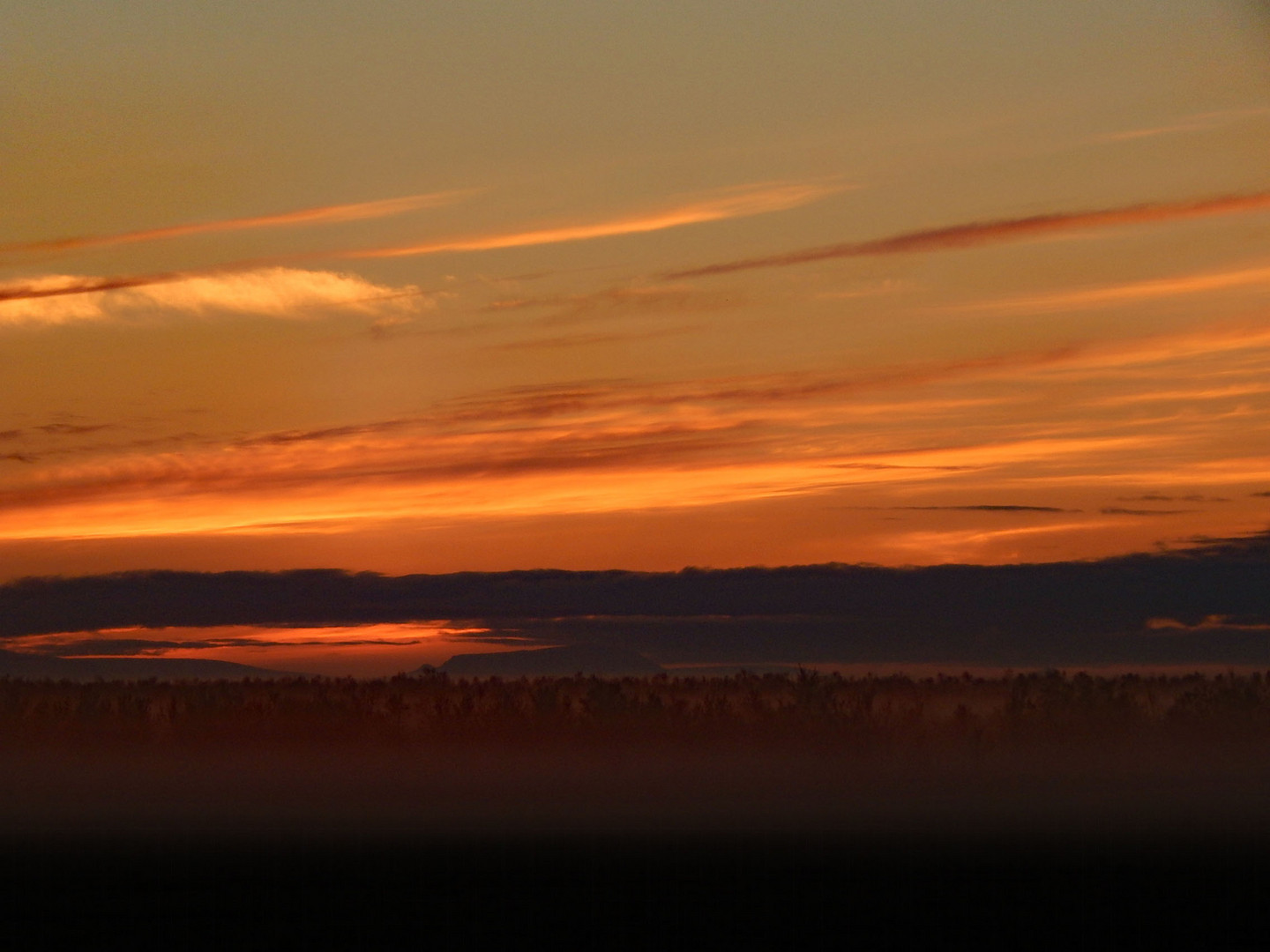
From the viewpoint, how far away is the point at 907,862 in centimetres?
8288

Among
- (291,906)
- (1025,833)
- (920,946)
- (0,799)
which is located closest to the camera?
(920,946)

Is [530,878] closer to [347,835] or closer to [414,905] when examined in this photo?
[414,905]

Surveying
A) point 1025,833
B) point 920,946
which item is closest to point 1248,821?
point 1025,833

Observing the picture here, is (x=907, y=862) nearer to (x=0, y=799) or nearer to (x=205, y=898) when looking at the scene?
(x=205, y=898)

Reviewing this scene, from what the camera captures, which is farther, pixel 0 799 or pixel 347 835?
pixel 0 799

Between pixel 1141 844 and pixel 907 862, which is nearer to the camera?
pixel 907 862

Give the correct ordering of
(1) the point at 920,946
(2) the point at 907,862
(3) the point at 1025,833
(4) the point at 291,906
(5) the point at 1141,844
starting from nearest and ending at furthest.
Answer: (1) the point at 920,946 < (4) the point at 291,906 < (2) the point at 907,862 < (5) the point at 1141,844 < (3) the point at 1025,833

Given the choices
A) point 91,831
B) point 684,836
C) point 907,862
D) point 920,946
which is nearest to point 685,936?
point 920,946

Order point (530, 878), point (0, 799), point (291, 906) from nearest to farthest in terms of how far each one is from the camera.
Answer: point (291, 906), point (530, 878), point (0, 799)

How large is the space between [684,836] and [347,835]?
27.4 metres

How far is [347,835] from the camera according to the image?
114m

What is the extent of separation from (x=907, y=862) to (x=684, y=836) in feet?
112

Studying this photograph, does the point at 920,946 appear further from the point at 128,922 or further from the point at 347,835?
the point at 347,835

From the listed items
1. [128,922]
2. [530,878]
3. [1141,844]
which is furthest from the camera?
[1141,844]
